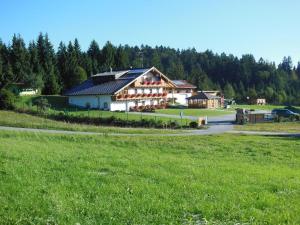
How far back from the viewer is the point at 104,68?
351ft

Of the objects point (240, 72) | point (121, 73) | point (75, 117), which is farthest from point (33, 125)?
point (240, 72)

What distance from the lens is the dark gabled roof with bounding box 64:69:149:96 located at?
7450cm

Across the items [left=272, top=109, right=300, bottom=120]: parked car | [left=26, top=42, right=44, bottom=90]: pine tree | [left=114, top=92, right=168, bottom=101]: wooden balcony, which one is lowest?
[left=272, top=109, right=300, bottom=120]: parked car

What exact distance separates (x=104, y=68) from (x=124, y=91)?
109ft

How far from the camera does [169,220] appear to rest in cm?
802

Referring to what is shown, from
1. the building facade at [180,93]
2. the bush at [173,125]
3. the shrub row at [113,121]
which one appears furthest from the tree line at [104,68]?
the bush at [173,125]

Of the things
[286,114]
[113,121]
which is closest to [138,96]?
Answer: [286,114]

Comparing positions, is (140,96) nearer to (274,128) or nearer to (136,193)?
(274,128)

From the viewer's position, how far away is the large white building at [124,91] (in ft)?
243

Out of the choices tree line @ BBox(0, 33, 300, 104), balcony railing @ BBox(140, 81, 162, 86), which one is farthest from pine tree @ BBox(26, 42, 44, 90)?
balcony railing @ BBox(140, 81, 162, 86)

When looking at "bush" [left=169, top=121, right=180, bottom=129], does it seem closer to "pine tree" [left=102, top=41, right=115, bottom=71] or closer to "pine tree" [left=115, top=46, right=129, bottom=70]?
"pine tree" [left=102, top=41, right=115, bottom=71]

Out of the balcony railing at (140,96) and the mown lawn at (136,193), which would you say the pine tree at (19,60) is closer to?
the balcony railing at (140,96)

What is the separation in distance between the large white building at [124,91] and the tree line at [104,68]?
10452mm

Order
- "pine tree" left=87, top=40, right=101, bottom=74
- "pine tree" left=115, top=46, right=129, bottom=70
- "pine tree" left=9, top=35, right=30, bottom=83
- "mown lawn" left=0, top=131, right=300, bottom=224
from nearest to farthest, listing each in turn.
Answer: "mown lawn" left=0, top=131, right=300, bottom=224, "pine tree" left=9, top=35, right=30, bottom=83, "pine tree" left=87, top=40, right=101, bottom=74, "pine tree" left=115, top=46, right=129, bottom=70
